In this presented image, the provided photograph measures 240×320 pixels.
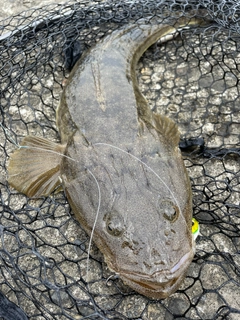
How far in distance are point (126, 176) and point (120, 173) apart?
0.05m

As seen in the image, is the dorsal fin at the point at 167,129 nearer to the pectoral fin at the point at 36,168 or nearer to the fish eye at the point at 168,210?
the fish eye at the point at 168,210

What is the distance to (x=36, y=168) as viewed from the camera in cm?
290

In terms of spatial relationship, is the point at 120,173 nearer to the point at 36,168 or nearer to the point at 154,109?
the point at 36,168

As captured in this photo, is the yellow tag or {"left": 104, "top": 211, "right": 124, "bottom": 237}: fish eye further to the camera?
the yellow tag

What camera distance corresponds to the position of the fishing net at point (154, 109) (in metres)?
2.42

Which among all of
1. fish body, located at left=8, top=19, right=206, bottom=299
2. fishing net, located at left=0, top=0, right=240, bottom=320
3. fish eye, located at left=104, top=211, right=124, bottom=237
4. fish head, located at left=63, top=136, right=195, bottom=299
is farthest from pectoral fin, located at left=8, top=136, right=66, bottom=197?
fish eye, located at left=104, top=211, right=124, bottom=237

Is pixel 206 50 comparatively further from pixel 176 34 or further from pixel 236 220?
pixel 236 220

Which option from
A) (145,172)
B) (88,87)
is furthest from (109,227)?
(88,87)

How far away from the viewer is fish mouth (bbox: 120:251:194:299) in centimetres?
201

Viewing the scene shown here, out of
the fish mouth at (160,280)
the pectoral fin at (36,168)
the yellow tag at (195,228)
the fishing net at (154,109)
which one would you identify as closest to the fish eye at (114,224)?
the fish mouth at (160,280)

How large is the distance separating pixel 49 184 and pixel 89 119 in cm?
61

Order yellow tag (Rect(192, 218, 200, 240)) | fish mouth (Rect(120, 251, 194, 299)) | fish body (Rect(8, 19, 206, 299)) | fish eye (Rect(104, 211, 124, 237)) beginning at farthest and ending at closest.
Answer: yellow tag (Rect(192, 218, 200, 240))
fish eye (Rect(104, 211, 124, 237))
fish body (Rect(8, 19, 206, 299))
fish mouth (Rect(120, 251, 194, 299))

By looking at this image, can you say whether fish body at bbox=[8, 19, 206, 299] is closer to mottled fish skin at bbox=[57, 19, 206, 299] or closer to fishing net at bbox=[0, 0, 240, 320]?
mottled fish skin at bbox=[57, 19, 206, 299]

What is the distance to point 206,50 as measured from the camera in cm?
390
